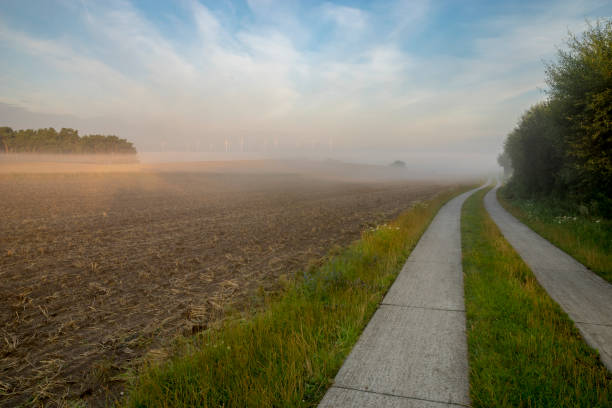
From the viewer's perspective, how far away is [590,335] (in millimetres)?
3938

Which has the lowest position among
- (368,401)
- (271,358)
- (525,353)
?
(271,358)

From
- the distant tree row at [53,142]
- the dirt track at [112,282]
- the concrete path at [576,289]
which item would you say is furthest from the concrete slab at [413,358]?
the distant tree row at [53,142]

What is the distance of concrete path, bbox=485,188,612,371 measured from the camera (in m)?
3.99

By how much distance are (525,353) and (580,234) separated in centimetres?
930

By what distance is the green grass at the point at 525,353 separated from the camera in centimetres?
274

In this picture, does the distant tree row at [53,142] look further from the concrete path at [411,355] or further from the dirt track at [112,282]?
the concrete path at [411,355]

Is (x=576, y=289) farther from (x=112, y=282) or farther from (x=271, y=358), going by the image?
(x=112, y=282)

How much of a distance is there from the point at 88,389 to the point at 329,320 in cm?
327

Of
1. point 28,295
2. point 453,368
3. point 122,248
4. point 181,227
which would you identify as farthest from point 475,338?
point 181,227

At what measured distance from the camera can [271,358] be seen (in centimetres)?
346

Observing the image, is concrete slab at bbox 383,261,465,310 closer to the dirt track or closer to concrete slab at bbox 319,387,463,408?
→ concrete slab at bbox 319,387,463,408

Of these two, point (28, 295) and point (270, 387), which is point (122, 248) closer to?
point (28, 295)

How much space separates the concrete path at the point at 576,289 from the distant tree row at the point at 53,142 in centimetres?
10912

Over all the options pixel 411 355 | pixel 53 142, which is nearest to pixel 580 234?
pixel 411 355
